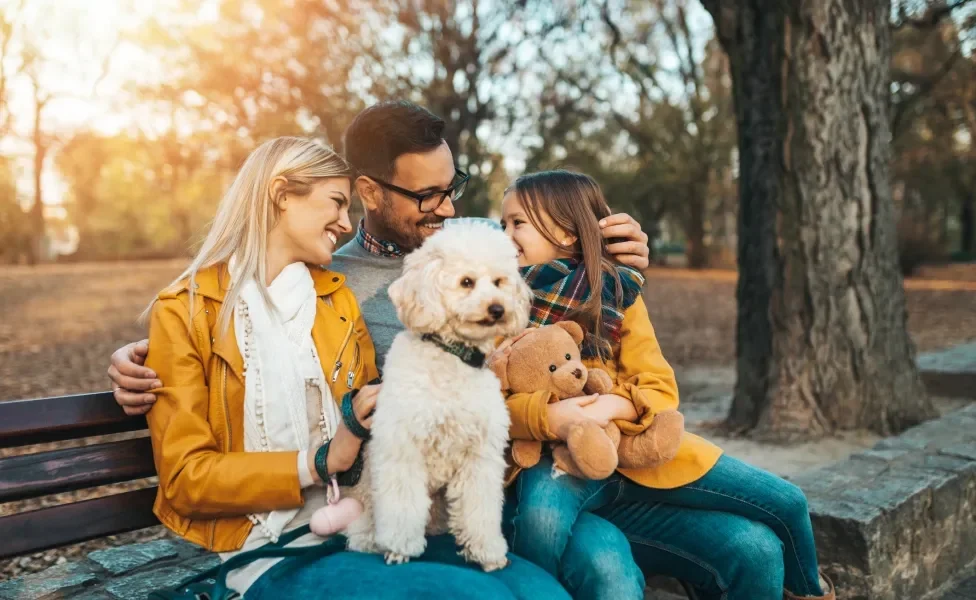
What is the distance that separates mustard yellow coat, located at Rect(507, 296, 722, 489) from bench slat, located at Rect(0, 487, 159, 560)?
128 centimetres

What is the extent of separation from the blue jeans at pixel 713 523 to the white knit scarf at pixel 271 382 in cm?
73

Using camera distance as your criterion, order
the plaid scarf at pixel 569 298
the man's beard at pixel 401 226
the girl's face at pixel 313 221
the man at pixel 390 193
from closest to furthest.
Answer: the girl's face at pixel 313 221
the plaid scarf at pixel 569 298
the man at pixel 390 193
the man's beard at pixel 401 226

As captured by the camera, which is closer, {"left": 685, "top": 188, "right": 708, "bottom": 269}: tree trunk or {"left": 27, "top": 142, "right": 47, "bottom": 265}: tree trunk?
{"left": 685, "top": 188, "right": 708, "bottom": 269}: tree trunk

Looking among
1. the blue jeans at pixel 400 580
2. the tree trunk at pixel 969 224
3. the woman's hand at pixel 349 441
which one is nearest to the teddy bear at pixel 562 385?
the blue jeans at pixel 400 580

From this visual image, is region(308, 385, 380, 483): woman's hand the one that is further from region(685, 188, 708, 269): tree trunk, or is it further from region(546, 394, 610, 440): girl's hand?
region(685, 188, 708, 269): tree trunk

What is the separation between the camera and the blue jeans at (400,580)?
76.2 inches

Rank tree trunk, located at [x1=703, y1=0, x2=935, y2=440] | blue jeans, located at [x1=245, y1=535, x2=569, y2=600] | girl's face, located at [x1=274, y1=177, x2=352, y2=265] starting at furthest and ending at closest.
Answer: tree trunk, located at [x1=703, y1=0, x2=935, y2=440], girl's face, located at [x1=274, y1=177, x2=352, y2=265], blue jeans, located at [x1=245, y1=535, x2=569, y2=600]

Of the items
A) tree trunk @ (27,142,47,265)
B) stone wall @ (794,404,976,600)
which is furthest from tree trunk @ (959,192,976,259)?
tree trunk @ (27,142,47,265)

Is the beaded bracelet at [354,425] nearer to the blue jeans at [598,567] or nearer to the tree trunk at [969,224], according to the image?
the blue jeans at [598,567]

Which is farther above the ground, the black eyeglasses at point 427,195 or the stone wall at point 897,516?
the black eyeglasses at point 427,195

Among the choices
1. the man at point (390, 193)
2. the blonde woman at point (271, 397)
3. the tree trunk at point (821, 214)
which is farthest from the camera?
the tree trunk at point (821, 214)

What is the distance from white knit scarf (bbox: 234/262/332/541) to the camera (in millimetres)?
2223

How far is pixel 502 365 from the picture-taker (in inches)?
97.4

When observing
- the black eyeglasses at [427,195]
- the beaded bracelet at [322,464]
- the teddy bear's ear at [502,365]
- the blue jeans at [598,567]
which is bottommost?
the blue jeans at [598,567]
